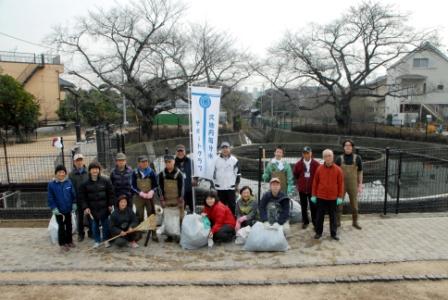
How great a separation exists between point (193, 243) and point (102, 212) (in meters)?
1.57

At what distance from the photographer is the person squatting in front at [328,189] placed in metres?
6.09

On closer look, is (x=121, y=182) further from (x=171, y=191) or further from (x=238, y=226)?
(x=238, y=226)

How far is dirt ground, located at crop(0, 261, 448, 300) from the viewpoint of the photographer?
4520mm

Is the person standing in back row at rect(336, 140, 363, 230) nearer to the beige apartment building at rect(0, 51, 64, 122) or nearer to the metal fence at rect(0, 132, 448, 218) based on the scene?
the metal fence at rect(0, 132, 448, 218)

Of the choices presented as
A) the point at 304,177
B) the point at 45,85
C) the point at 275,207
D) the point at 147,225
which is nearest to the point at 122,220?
the point at 147,225

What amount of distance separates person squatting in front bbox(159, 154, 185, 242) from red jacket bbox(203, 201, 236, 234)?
20.1 inches

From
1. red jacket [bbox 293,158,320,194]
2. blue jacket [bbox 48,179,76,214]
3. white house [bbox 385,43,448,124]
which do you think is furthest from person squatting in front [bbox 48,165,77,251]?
white house [bbox 385,43,448,124]

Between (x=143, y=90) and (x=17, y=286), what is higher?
(x=143, y=90)

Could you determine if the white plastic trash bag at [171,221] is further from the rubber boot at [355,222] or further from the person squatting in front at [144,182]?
the rubber boot at [355,222]

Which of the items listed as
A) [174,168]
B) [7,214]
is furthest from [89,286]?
[7,214]

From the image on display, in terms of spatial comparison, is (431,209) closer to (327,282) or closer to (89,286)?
(327,282)

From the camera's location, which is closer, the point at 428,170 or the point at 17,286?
the point at 17,286

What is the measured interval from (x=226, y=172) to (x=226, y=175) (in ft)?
0.19

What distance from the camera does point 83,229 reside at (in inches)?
256
